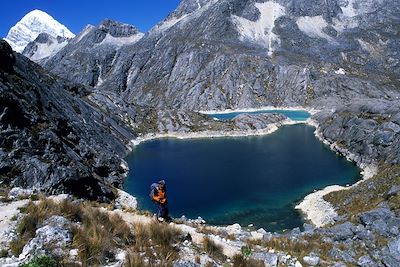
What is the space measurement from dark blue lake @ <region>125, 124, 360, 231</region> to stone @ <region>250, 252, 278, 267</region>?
30.8 meters

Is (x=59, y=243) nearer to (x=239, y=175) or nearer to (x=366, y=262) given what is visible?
(x=366, y=262)

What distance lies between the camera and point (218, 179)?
75125mm

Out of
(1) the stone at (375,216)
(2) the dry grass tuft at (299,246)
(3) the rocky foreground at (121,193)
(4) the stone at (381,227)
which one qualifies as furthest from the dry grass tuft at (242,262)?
(1) the stone at (375,216)

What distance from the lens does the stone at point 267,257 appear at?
19000 mm

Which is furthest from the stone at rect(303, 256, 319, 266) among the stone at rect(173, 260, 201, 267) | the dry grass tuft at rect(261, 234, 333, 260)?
the stone at rect(173, 260, 201, 267)

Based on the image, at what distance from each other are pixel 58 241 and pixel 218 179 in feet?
203

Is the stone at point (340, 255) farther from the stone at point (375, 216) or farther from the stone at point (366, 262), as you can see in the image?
the stone at point (375, 216)

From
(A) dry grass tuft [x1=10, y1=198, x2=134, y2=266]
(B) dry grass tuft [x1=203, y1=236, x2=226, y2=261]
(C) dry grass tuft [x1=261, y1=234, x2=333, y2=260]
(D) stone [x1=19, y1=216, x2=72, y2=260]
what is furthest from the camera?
(C) dry grass tuft [x1=261, y1=234, x2=333, y2=260]

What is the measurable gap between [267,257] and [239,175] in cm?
5800

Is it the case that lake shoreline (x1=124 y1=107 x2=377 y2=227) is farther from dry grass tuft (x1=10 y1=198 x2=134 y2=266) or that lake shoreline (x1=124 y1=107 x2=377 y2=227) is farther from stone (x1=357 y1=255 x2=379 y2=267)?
dry grass tuft (x1=10 y1=198 x2=134 y2=266)

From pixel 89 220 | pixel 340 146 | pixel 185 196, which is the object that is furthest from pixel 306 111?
pixel 89 220

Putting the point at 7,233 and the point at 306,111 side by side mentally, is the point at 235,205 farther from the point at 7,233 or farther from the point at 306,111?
the point at 306,111

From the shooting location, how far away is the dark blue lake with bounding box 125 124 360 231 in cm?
5731

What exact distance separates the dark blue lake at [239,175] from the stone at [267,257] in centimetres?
3076
